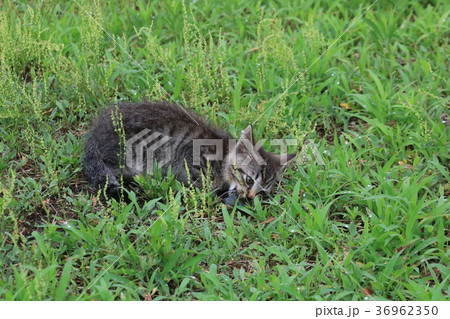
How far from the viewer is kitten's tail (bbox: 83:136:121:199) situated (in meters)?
5.47

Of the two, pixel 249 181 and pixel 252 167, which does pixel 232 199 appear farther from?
pixel 252 167

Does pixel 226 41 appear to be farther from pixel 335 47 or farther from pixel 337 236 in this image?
pixel 337 236

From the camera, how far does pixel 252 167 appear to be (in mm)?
5641

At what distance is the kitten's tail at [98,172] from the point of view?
18.0 ft

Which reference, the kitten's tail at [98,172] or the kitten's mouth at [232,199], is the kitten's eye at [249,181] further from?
the kitten's tail at [98,172]

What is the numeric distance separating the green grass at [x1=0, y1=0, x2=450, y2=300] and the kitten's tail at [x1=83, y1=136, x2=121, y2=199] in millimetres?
184

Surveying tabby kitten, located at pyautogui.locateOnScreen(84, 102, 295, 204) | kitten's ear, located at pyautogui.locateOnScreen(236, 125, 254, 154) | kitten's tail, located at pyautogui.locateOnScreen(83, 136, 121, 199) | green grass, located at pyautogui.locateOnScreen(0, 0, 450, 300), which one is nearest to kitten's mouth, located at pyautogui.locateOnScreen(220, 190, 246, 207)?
tabby kitten, located at pyautogui.locateOnScreen(84, 102, 295, 204)

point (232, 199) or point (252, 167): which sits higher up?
point (252, 167)

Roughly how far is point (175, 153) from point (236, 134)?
832 mm

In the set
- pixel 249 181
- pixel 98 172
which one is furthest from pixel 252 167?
pixel 98 172

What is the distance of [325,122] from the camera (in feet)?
21.5

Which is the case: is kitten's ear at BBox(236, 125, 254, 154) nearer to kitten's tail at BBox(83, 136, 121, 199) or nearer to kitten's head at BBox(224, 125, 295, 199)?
kitten's head at BBox(224, 125, 295, 199)

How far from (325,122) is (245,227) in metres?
1.96
